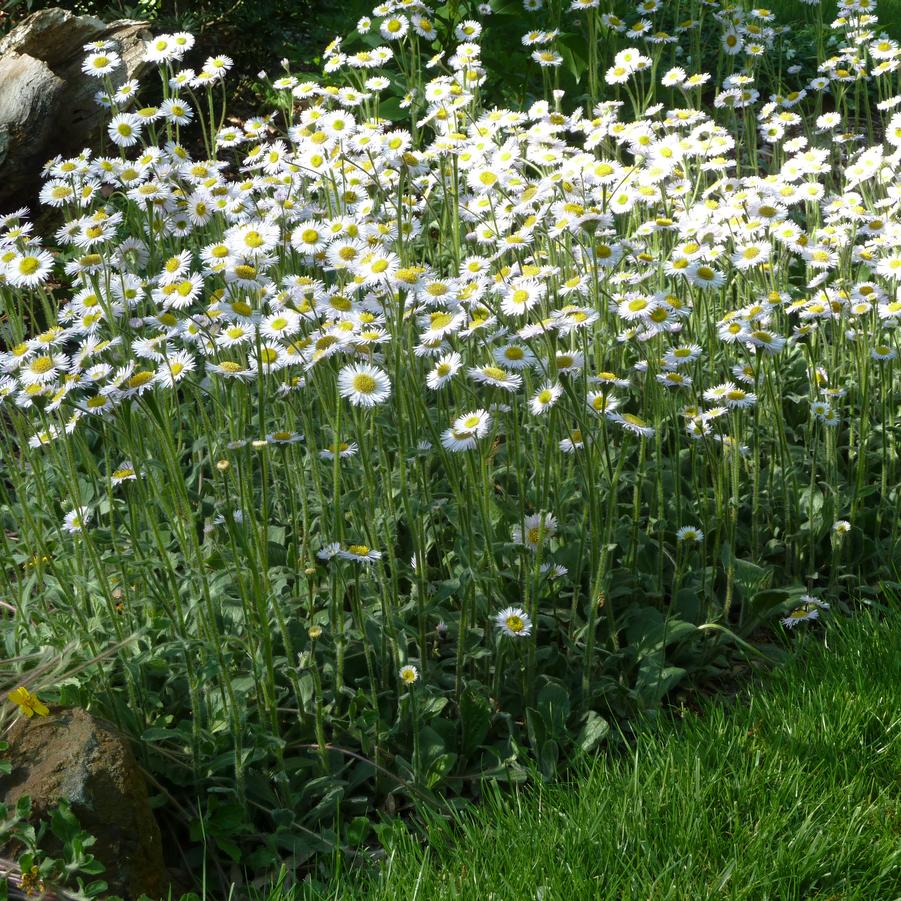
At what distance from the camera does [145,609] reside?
280cm

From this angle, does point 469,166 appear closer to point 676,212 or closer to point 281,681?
point 676,212

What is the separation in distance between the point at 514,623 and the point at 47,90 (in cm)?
423

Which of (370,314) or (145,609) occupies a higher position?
(370,314)

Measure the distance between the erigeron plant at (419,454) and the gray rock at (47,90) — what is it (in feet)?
5.87

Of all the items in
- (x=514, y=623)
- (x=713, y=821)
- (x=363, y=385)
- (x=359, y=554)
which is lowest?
(x=713, y=821)

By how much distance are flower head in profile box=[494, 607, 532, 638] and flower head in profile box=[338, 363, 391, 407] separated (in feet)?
1.86

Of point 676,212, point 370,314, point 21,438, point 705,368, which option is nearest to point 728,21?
point 676,212

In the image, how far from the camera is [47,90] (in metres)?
5.42

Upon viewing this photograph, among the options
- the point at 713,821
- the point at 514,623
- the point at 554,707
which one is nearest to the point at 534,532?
the point at 514,623

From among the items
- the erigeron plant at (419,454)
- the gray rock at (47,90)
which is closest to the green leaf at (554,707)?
the erigeron plant at (419,454)

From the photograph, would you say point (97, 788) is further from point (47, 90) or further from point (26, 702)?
point (47, 90)

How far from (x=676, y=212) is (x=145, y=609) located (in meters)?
2.16

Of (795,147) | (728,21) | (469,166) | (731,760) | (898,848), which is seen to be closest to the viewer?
(898,848)

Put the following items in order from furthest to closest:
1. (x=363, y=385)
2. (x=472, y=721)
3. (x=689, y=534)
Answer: (x=689, y=534)
(x=472, y=721)
(x=363, y=385)
